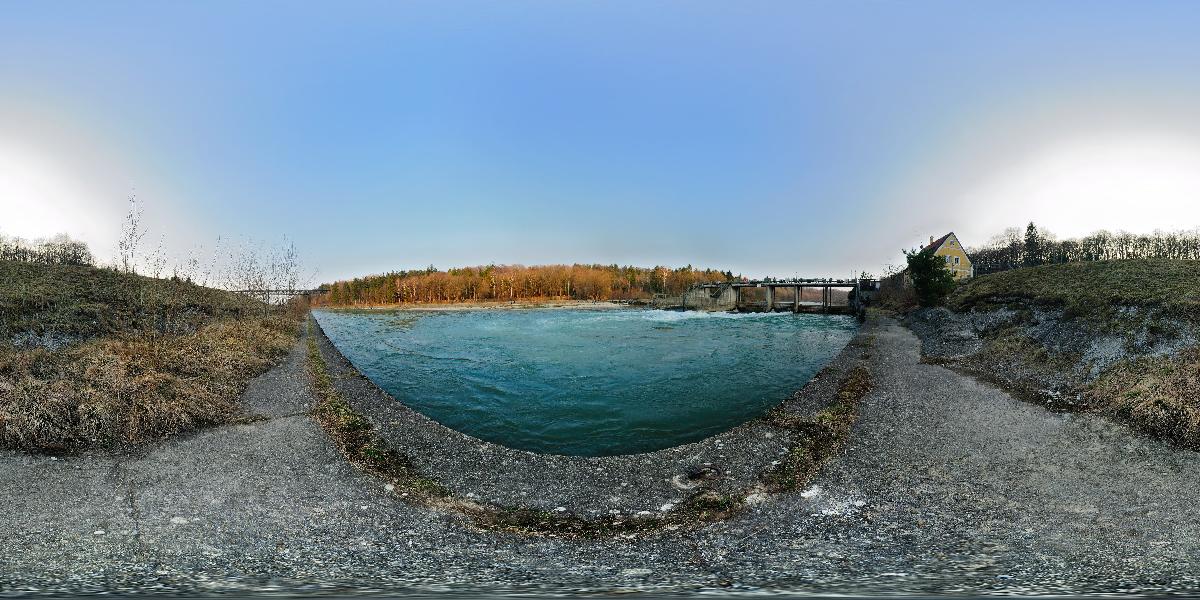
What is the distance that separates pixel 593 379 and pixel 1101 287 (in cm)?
1456

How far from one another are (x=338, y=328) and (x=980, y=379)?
3141cm

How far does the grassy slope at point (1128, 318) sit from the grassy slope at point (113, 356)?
527 inches

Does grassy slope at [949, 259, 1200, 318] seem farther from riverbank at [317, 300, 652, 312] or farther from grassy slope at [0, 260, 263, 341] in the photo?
riverbank at [317, 300, 652, 312]

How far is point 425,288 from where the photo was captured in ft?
243

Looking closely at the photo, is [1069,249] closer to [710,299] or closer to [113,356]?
[710,299]

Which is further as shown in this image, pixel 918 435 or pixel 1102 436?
pixel 918 435

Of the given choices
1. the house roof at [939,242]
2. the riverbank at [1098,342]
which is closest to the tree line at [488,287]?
the house roof at [939,242]

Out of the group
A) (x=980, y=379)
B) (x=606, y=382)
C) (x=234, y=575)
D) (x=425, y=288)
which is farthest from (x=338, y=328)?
(x=425, y=288)

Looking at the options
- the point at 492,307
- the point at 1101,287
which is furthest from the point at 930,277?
the point at 492,307

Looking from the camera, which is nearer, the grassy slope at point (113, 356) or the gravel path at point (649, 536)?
the gravel path at point (649, 536)

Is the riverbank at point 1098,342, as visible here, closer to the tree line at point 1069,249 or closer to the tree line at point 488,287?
the tree line at point 1069,249

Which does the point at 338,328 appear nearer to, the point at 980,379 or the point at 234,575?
the point at 234,575

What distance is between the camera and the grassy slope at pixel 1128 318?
Answer: 6.53m

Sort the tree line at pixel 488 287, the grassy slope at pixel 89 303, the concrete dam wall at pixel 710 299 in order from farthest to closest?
the tree line at pixel 488 287
the concrete dam wall at pixel 710 299
the grassy slope at pixel 89 303
